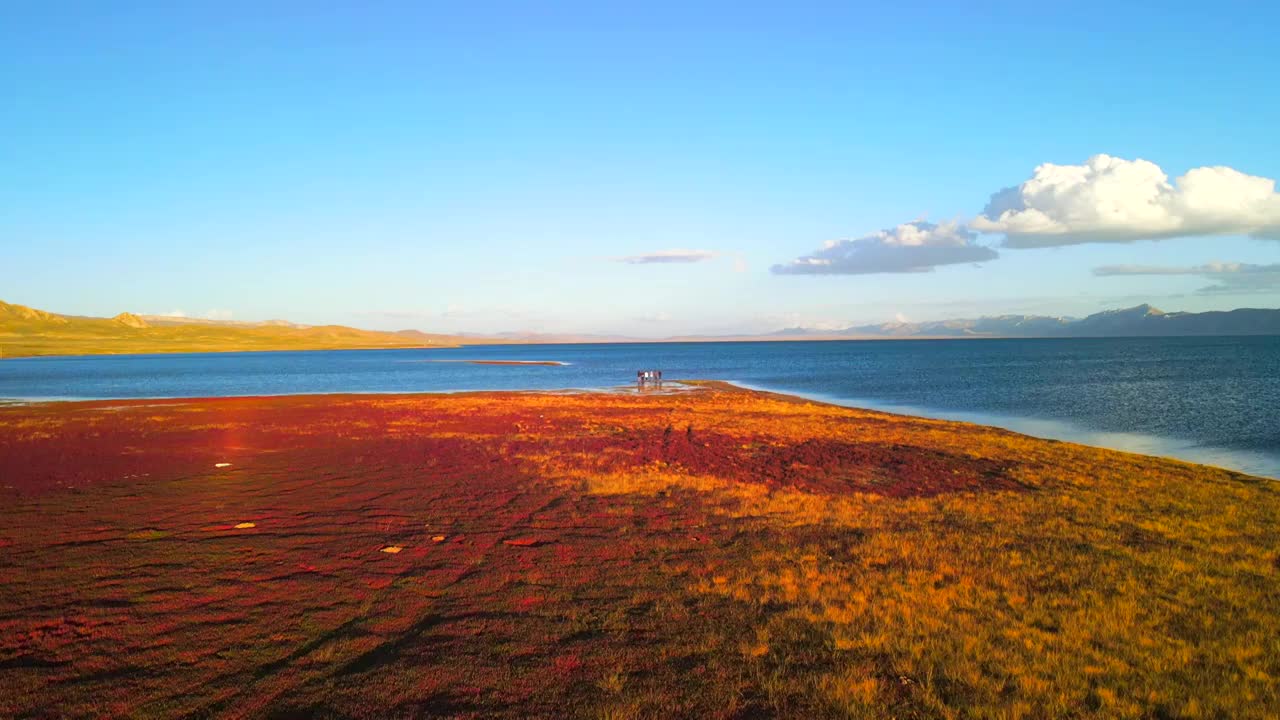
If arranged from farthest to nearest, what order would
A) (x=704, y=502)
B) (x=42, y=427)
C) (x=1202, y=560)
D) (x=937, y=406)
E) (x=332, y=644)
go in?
1. (x=937, y=406)
2. (x=42, y=427)
3. (x=704, y=502)
4. (x=1202, y=560)
5. (x=332, y=644)

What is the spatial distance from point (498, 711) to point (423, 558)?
5589mm

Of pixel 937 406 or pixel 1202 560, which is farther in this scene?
pixel 937 406

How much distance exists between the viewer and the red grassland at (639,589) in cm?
748

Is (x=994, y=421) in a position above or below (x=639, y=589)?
below

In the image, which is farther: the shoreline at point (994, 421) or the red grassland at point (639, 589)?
the shoreline at point (994, 421)

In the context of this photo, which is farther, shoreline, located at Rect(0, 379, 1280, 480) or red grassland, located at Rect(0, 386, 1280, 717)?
shoreline, located at Rect(0, 379, 1280, 480)

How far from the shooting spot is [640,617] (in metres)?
9.52

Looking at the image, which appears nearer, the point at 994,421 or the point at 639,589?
the point at 639,589

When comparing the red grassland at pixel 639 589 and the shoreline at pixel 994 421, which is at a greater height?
the red grassland at pixel 639 589

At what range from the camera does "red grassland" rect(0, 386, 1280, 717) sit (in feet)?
24.6

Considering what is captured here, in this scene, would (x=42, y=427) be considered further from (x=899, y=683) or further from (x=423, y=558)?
(x=899, y=683)

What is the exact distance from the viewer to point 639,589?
34.8ft

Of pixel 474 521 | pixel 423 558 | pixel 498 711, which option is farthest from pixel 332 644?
pixel 474 521

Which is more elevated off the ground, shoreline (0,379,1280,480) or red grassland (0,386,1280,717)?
red grassland (0,386,1280,717)
